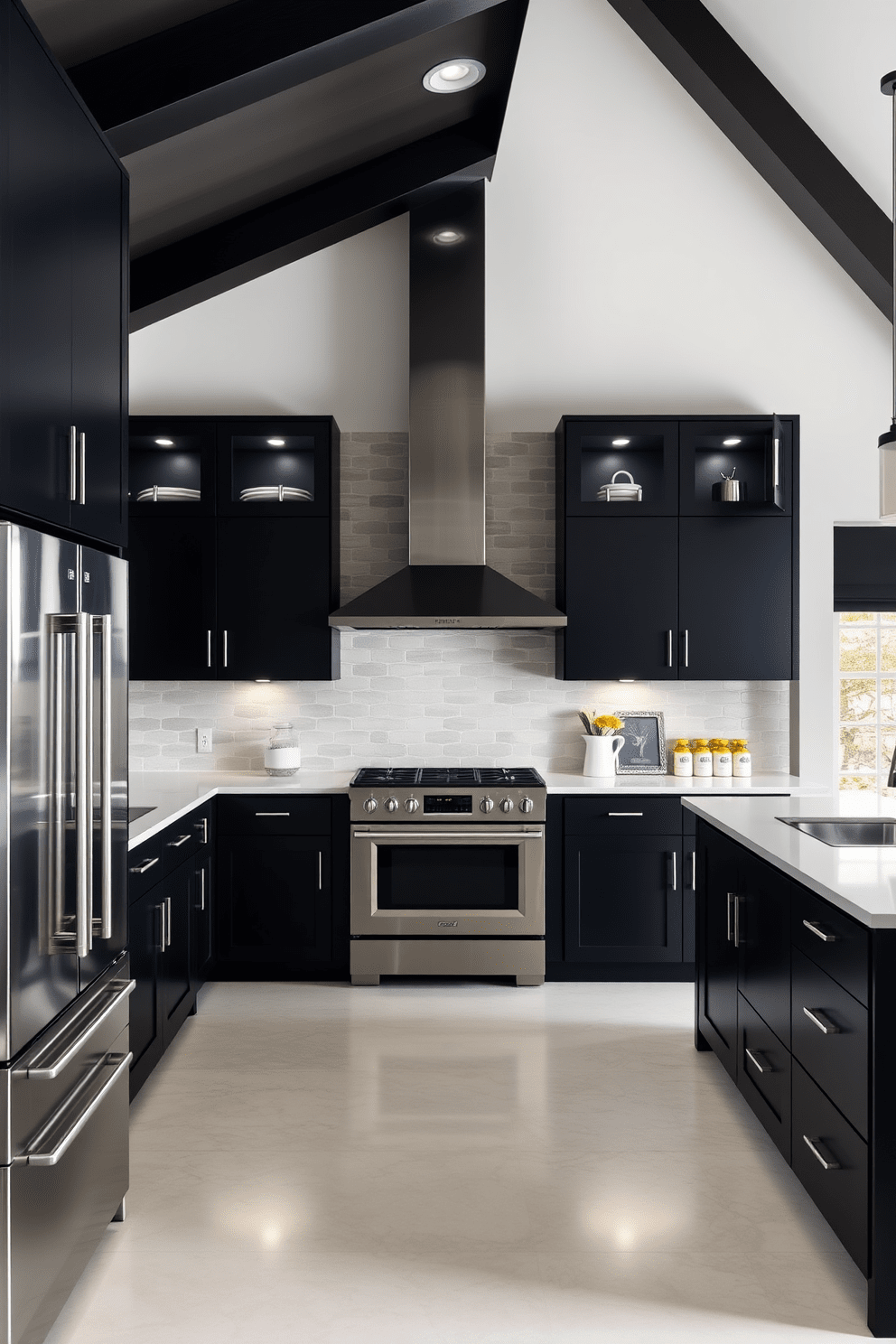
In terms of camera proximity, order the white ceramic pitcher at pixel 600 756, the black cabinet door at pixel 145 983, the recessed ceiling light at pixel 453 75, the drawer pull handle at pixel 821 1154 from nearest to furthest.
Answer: the drawer pull handle at pixel 821 1154 → the black cabinet door at pixel 145 983 → the recessed ceiling light at pixel 453 75 → the white ceramic pitcher at pixel 600 756

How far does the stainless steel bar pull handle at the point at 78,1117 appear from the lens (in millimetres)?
1914

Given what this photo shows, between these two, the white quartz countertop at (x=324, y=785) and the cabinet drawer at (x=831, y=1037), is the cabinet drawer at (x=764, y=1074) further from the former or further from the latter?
the white quartz countertop at (x=324, y=785)

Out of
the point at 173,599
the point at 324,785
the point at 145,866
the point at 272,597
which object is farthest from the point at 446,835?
the point at 173,599

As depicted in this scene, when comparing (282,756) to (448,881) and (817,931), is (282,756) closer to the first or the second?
(448,881)

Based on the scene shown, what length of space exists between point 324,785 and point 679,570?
2003mm

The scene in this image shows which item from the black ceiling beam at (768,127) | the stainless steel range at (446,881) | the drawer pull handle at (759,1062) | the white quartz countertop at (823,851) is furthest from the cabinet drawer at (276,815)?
the black ceiling beam at (768,127)

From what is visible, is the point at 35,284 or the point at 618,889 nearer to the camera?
the point at 35,284

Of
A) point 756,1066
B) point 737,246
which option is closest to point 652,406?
point 737,246

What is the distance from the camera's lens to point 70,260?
7.20ft

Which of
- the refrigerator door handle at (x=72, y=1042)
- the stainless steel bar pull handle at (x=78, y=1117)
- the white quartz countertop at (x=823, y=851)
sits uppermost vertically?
the white quartz countertop at (x=823, y=851)

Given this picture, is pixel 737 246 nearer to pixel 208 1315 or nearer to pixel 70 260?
pixel 70 260

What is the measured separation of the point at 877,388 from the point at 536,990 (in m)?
3.50

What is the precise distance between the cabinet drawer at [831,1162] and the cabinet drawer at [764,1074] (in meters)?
0.07

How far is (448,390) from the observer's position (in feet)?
16.0
